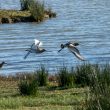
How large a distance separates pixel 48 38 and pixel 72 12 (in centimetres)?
1292

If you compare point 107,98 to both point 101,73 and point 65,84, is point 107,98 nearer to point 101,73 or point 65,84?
point 101,73

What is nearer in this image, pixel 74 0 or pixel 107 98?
pixel 107 98

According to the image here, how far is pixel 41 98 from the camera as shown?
38.8ft

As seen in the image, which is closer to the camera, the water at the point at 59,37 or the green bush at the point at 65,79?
the green bush at the point at 65,79

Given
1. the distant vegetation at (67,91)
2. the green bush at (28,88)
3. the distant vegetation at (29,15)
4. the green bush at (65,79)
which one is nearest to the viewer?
the distant vegetation at (67,91)

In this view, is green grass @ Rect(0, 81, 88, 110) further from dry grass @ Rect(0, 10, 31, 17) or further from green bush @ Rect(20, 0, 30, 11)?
green bush @ Rect(20, 0, 30, 11)

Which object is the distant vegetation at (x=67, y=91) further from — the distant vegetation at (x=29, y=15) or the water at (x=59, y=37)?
the distant vegetation at (x=29, y=15)

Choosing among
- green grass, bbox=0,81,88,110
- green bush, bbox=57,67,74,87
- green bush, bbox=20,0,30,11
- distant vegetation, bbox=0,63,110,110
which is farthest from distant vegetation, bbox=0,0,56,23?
green grass, bbox=0,81,88,110

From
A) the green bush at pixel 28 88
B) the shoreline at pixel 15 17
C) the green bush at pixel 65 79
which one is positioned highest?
the green bush at pixel 28 88

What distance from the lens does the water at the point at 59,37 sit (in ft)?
73.1

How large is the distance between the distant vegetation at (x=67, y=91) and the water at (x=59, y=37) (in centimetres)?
562

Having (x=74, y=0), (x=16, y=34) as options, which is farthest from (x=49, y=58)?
(x=74, y=0)

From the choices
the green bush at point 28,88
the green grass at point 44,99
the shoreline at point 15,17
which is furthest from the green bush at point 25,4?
the green bush at point 28,88

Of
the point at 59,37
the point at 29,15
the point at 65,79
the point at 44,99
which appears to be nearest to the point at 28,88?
the point at 44,99
